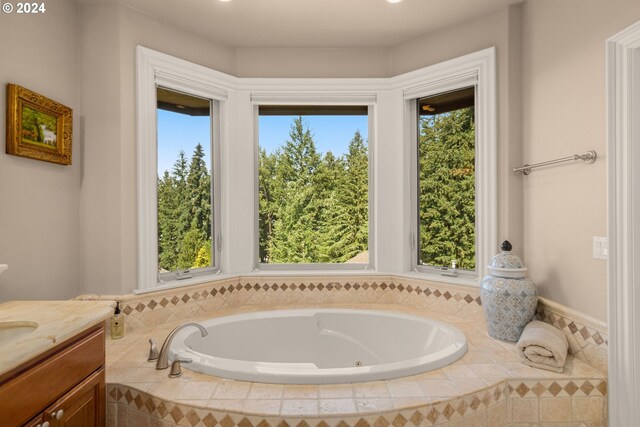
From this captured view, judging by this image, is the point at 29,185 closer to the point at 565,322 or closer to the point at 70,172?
the point at 70,172

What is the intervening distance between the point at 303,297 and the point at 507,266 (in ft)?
4.69

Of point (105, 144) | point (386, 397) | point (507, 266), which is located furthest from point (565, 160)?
point (105, 144)

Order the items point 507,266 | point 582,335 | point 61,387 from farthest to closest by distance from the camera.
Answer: point 507,266 → point 582,335 → point 61,387

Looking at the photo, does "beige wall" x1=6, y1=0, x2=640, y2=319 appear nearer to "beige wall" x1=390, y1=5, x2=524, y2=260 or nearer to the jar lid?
"beige wall" x1=390, y1=5, x2=524, y2=260

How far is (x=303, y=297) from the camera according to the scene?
Result: 279 centimetres

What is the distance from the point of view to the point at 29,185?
1871 mm

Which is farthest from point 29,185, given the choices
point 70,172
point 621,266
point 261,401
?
point 621,266

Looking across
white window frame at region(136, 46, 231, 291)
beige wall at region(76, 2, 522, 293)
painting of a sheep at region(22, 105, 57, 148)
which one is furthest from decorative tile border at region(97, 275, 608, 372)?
painting of a sheep at region(22, 105, 57, 148)

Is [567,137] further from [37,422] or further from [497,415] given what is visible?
[37,422]

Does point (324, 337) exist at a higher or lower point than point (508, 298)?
lower

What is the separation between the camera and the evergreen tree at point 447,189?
2592mm

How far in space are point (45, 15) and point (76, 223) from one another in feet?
3.76

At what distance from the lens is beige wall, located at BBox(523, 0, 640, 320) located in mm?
1698

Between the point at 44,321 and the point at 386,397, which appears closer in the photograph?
the point at 44,321
